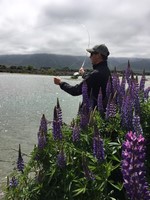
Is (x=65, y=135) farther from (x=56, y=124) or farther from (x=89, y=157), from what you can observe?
(x=89, y=157)

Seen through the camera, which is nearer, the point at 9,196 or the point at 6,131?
the point at 9,196

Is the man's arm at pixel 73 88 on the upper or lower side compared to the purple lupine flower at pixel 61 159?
upper

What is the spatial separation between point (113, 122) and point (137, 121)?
1.04 metres

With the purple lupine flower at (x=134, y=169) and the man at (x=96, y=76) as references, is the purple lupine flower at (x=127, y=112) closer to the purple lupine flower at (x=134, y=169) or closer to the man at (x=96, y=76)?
the man at (x=96, y=76)

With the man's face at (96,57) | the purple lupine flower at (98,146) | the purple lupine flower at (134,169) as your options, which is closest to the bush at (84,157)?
the purple lupine flower at (98,146)

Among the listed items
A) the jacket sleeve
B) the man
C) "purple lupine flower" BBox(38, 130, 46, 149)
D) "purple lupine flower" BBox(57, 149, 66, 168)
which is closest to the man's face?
the man

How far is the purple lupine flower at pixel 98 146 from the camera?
4566 millimetres

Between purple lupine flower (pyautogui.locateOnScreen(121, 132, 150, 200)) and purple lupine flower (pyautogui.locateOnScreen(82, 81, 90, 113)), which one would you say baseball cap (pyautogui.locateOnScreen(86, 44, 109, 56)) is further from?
purple lupine flower (pyautogui.locateOnScreen(121, 132, 150, 200))

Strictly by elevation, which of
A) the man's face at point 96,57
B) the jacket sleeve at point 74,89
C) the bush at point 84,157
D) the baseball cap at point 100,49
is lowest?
the bush at point 84,157

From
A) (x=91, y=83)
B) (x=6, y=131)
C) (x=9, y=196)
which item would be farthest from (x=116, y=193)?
(x=6, y=131)

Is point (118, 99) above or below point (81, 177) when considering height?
above

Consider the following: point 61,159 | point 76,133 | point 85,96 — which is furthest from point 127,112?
point 61,159

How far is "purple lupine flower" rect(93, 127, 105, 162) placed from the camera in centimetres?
457

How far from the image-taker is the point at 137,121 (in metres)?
5.28
